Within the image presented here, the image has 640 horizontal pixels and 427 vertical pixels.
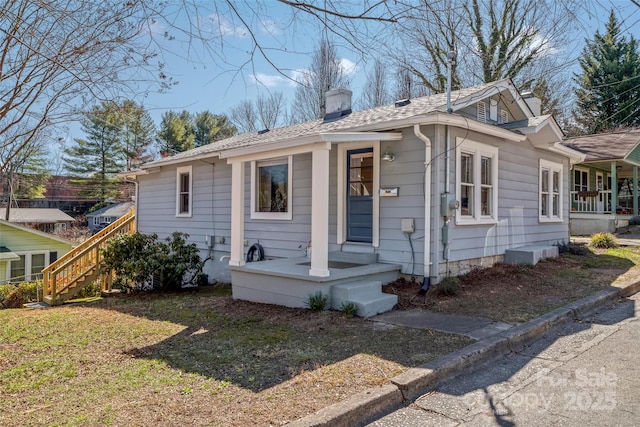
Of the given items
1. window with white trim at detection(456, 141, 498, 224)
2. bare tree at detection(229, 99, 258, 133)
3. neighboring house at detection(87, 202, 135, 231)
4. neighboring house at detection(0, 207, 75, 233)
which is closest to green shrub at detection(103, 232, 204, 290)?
window with white trim at detection(456, 141, 498, 224)

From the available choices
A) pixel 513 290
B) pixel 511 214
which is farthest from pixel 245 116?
pixel 513 290

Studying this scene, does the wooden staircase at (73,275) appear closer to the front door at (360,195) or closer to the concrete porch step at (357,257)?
the concrete porch step at (357,257)

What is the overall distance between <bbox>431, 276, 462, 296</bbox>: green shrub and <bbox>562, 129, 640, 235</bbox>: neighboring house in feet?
43.3

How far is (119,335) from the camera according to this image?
5.18 metres

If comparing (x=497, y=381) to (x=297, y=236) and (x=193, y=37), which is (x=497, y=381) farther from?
(x=297, y=236)

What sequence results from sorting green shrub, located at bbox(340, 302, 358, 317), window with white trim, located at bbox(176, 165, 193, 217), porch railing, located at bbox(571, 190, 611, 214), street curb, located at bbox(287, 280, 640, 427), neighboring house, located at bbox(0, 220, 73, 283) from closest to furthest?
street curb, located at bbox(287, 280, 640, 427), green shrub, located at bbox(340, 302, 358, 317), window with white trim, located at bbox(176, 165, 193, 217), neighboring house, located at bbox(0, 220, 73, 283), porch railing, located at bbox(571, 190, 611, 214)

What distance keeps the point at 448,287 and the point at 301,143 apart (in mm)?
3203

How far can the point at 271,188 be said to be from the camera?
9.62 m

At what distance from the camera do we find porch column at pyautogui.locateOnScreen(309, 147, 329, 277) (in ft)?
20.1

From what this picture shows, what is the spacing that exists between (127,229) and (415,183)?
11.2m

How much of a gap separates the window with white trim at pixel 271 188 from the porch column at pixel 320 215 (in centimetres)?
298

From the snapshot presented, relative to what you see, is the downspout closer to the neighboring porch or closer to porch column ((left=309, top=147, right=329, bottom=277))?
porch column ((left=309, top=147, right=329, bottom=277))

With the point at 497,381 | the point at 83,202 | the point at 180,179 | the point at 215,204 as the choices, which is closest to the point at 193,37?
the point at 497,381

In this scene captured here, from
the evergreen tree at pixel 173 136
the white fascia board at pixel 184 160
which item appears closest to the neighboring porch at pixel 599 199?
the white fascia board at pixel 184 160
